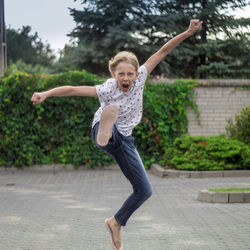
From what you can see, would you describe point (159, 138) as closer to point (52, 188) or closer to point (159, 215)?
point (52, 188)

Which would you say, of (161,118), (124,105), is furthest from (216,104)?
(124,105)

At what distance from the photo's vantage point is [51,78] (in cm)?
1470

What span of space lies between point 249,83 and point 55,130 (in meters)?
6.15

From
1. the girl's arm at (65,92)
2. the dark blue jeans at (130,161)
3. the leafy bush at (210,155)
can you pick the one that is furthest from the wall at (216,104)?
the girl's arm at (65,92)

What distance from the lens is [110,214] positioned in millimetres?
7664

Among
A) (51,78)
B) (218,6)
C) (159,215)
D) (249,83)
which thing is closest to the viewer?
(159,215)

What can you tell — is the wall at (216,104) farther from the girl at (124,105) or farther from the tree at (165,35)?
the girl at (124,105)

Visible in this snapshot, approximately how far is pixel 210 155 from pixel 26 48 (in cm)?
4592

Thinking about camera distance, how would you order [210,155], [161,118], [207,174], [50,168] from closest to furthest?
[207,174]
[210,155]
[50,168]
[161,118]

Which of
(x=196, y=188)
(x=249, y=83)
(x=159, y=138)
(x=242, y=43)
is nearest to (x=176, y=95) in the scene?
(x=159, y=138)

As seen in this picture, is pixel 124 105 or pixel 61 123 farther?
pixel 61 123

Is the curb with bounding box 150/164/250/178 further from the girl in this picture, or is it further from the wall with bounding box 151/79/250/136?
the girl

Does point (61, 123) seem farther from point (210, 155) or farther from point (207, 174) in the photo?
point (207, 174)

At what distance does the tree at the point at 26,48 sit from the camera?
5462 cm
